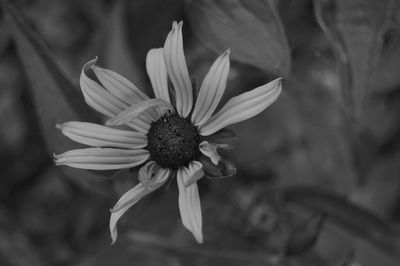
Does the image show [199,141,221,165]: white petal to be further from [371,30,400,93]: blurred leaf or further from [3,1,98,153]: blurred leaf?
[371,30,400,93]: blurred leaf

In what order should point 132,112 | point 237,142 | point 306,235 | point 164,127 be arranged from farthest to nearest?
point 237,142
point 306,235
point 164,127
point 132,112

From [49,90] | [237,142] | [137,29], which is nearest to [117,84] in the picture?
[49,90]

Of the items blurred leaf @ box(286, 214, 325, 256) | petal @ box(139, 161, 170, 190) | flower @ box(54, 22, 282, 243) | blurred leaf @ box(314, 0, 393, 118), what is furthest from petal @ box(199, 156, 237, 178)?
blurred leaf @ box(286, 214, 325, 256)

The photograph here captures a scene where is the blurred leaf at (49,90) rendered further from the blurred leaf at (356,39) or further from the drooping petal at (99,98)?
the blurred leaf at (356,39)

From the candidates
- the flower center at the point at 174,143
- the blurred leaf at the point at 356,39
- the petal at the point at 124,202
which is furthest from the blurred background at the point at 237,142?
the petal at the point at 124,202

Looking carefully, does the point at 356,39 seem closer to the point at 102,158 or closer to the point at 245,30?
the point at 245,30

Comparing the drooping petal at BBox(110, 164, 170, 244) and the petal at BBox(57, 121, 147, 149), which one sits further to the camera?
the petal at BBox(57, 121, 147, 149)

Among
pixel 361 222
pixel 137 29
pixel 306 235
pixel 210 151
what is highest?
pixel 210 151
